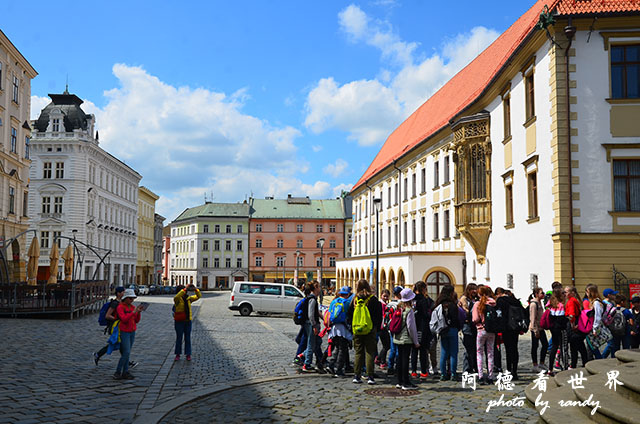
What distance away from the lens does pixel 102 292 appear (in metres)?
32.5

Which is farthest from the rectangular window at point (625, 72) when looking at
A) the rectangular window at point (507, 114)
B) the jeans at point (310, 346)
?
the jeans at point (310, 346)

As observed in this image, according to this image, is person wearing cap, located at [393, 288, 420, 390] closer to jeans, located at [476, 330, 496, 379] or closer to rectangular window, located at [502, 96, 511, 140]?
jeans, located at [476, 330, 496, 379]

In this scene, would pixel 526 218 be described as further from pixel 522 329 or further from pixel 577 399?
pixel 577 399

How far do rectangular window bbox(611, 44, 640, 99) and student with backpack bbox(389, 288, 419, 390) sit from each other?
13208mm

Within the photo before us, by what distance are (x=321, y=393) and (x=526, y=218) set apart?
15352 mm

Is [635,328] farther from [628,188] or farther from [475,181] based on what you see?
[475,181]

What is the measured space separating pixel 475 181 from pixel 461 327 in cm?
1780

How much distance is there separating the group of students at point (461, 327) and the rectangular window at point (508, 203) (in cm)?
1287

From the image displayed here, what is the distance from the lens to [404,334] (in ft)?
35.3

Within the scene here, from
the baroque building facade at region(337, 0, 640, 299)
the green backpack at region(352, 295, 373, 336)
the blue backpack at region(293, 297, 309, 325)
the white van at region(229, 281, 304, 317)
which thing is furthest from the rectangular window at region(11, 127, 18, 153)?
the green backpack at region(352, 295, 373, 336)

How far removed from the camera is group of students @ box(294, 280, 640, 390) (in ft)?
36.1

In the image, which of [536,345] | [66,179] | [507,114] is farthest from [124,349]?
[66,179]

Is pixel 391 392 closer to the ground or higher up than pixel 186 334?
closer to the ground

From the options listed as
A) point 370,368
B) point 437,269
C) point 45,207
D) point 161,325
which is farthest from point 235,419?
point 45,207
